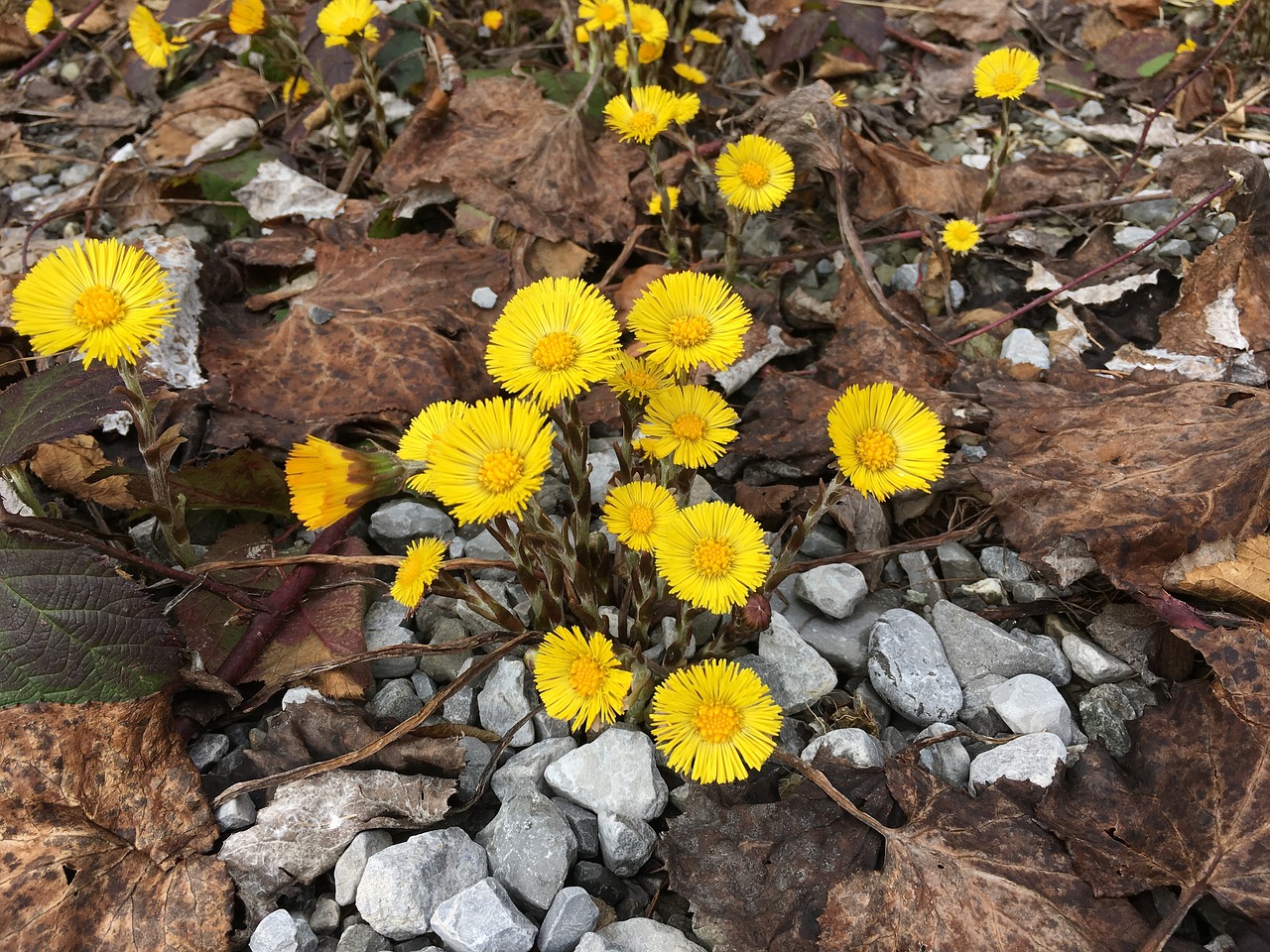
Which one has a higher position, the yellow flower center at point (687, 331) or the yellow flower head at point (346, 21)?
the yellow flower head at point (346, 21)

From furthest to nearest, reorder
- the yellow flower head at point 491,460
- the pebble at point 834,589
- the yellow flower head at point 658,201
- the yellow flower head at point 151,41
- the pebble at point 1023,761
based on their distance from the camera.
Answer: the yellow flower head at point 151,41
the yellow flower head at point 658,201
the pebble at point 834,589
the pebble at point 1023,761
the yellow flower head at point 491,460

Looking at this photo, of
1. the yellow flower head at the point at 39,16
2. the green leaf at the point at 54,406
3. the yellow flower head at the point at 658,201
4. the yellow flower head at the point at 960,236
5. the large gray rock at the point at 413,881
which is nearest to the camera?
the large gray rock at the point at 413,881

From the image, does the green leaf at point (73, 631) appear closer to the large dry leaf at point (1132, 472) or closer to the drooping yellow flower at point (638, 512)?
the drooping yellow flower at point (638, 512)

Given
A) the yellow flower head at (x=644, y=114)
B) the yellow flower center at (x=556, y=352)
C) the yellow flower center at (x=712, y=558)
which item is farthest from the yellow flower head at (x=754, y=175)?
the yellow flower center at (x=712, y=558)

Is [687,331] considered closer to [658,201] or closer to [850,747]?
[850,747]

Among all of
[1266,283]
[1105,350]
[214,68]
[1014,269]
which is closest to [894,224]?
[1014,269]

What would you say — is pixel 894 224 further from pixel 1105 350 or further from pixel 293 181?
pixel 293 181

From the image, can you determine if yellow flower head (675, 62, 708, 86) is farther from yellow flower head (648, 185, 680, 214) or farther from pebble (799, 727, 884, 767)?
pebble (799, 727, 884, 767)

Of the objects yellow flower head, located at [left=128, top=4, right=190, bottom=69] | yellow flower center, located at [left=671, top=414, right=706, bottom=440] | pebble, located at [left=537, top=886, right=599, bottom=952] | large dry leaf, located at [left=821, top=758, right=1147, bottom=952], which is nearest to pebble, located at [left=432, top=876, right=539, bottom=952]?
pebble, located at [left=537, top=886, right=599, bottom=952]
